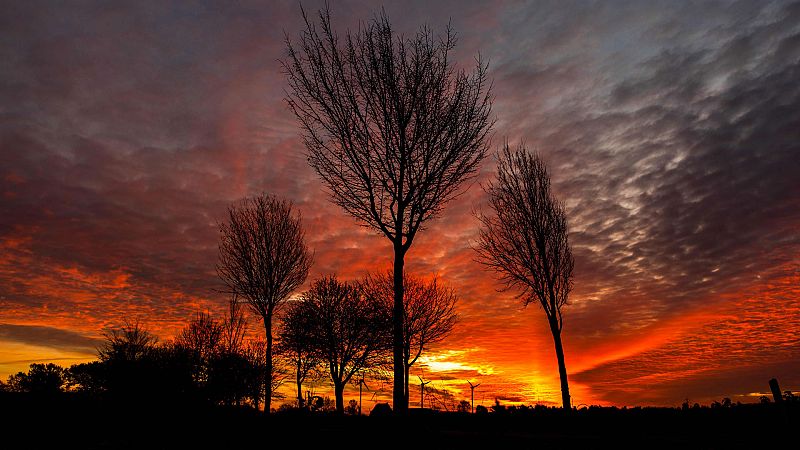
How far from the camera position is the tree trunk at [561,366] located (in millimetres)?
19484

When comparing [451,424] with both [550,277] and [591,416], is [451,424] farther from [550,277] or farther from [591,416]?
[550,277]

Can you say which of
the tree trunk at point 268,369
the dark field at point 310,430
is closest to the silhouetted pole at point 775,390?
the dark field at point 310,430

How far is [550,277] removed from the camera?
74.3 ft

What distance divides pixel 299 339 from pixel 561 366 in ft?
69.3

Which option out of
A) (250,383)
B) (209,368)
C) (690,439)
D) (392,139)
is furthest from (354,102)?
(250,383)

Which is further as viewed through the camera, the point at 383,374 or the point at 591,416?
the point at 383,374

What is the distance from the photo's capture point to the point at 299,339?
116ft

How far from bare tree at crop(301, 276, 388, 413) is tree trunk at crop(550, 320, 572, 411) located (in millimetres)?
15463

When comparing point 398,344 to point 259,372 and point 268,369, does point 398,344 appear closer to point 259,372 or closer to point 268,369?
point 268,369

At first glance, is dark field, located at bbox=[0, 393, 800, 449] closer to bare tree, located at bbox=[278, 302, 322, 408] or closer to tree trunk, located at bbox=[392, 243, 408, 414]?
tree trunk, located at bbox=[392, 243, 408, 414]

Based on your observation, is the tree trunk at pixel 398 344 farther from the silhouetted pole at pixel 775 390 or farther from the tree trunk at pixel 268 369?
the tree trunk at pixel 268 369

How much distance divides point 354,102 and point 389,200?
3.31 m

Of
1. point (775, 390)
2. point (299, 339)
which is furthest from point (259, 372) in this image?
point (775, 390)

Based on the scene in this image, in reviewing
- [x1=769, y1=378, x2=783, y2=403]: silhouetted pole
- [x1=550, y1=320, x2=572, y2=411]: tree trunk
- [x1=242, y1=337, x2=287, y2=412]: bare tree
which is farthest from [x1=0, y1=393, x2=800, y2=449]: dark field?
[x1=242, y1=337, x2=287, y2=412]: bare tree
